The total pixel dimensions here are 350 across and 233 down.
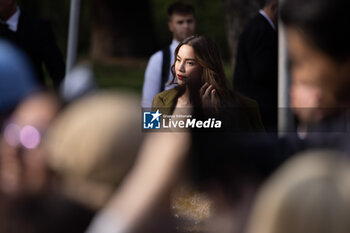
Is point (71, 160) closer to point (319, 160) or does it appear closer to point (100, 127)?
point (100, 127)

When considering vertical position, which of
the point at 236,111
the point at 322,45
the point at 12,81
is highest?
the point at 322,45

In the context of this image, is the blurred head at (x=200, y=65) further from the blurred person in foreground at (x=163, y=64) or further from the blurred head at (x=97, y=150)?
the blurred head at (x=97, y=150)

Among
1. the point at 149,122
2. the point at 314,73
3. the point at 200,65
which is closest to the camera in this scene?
the point at 314,73

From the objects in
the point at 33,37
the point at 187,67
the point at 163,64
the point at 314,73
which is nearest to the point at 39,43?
the point at 33,37

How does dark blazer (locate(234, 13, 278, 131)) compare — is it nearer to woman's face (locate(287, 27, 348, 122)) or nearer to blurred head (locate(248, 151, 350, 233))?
woman's face (locate(287, 27, 348, 122))

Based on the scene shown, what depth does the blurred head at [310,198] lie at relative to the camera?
1.15 meters

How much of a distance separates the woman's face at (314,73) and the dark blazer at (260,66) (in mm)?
2625

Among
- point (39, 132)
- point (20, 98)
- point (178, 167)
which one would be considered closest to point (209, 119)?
point (20, 98)

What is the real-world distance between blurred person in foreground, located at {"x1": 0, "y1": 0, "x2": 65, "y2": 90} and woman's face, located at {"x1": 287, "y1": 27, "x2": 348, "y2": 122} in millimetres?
3249

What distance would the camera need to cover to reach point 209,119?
2.68 m

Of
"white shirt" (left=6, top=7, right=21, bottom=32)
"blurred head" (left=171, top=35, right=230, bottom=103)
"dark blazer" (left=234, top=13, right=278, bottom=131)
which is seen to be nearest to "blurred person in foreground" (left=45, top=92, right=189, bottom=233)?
"blurred head" (left=171, top=35, right=230, bottom=103)

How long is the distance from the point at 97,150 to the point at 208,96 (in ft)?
4.70

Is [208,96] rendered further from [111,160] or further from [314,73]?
[314,73]

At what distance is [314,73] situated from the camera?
4.51 ft
